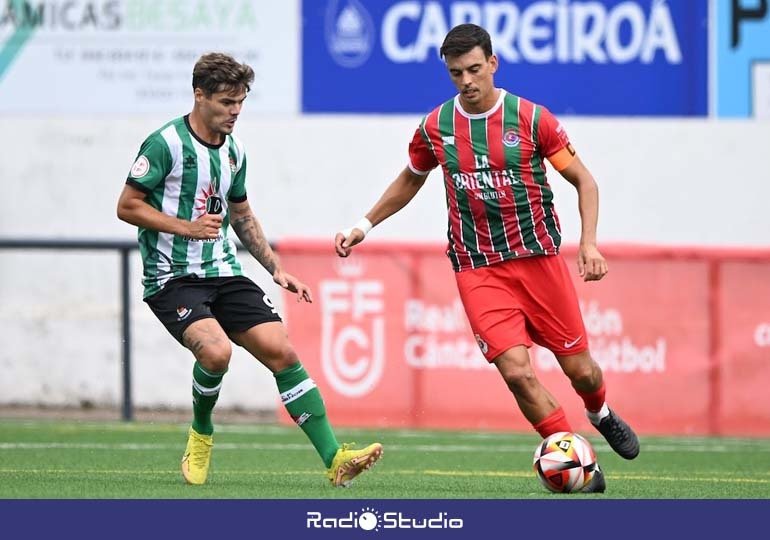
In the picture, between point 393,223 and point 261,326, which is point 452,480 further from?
point 393,223

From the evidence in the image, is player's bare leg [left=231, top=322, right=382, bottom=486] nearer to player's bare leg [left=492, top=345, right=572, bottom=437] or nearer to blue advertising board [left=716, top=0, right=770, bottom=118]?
player's bare leg [left=492, top=345, right=572, bottom=437]

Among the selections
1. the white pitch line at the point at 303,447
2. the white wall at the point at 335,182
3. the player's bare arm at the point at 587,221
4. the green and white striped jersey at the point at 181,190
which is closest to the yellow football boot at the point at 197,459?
the green and white striped jersey at the point at 181,190

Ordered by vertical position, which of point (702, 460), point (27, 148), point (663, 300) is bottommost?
point (702, 460)

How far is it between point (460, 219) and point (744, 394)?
5.05 metres

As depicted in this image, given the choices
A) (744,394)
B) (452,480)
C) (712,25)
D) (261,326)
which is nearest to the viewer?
(261,326)

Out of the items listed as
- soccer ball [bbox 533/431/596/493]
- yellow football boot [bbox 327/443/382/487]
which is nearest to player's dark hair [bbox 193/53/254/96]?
yellow football boot [bbox 327/443/382/487]

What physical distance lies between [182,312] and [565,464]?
1.92m

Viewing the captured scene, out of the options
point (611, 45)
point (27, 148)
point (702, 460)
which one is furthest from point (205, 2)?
point (702, 460)

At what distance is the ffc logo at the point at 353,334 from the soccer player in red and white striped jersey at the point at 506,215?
448 cm

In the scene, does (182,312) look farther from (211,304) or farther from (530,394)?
(530,394)

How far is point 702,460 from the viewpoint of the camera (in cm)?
1066

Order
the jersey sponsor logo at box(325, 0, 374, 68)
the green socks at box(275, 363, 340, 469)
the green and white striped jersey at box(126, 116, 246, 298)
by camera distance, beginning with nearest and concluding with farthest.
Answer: the green and white striped jersey at box(126, 116, 246, 298)
the green socks at box(275, 363, 340, 469)
the jersey sponsor logo at box(325, 0, 374, 68)

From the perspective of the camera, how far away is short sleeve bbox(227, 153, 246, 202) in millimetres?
8375

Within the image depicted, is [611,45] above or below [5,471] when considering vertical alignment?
above
